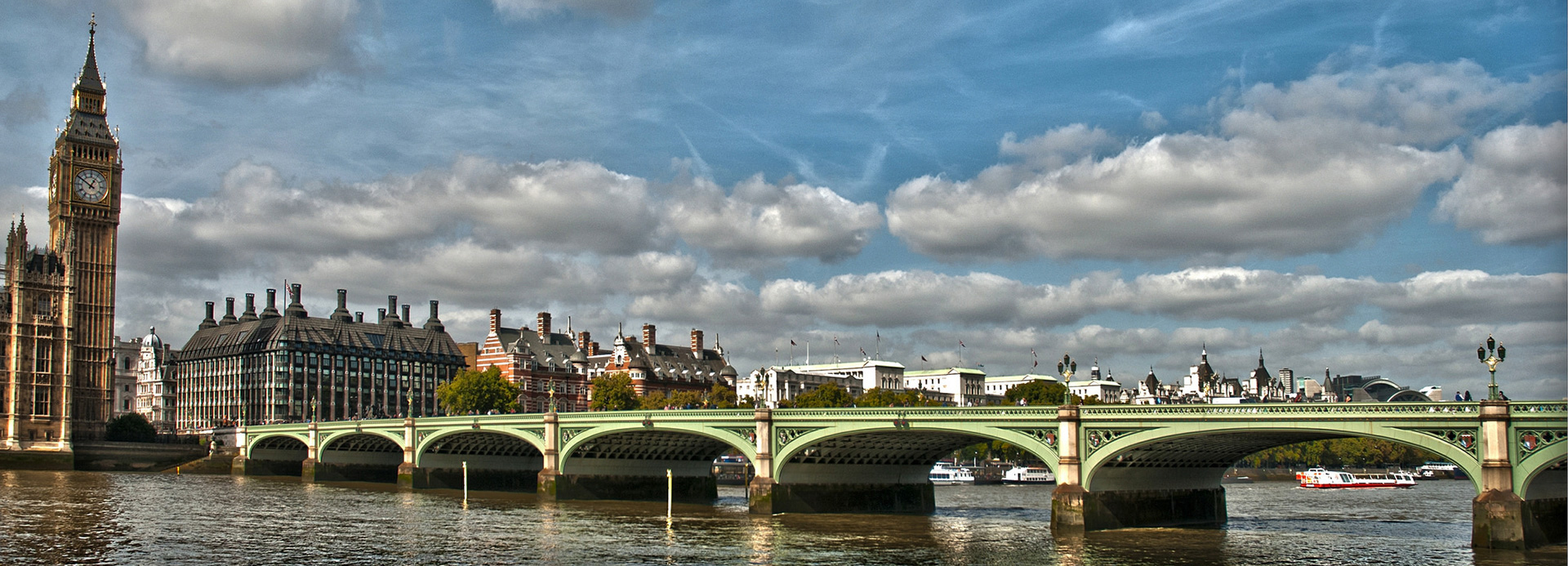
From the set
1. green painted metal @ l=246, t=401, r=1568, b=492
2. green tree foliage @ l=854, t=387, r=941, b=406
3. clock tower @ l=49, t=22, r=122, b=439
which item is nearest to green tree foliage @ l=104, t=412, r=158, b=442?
clock tower @ l=49, t=22, r=122, b=439

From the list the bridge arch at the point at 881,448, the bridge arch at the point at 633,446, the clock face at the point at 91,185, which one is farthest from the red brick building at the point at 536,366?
the bridge arch at the point at 881,448

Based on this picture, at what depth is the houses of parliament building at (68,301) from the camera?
5709 inches

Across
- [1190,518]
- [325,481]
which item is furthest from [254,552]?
[325,481]

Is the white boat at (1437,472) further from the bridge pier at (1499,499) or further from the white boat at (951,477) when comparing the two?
the bridge pier at (1499,499)

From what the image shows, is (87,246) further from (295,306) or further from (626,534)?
(626,534)

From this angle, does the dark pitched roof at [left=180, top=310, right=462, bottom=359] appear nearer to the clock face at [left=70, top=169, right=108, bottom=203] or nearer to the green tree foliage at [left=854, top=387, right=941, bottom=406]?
the clock face at [left=70, top=169, right=108, bottom=203]

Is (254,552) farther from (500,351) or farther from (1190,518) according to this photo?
(500,351)

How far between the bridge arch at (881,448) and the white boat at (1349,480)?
62.6 m

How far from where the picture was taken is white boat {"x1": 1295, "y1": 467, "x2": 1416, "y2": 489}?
133m

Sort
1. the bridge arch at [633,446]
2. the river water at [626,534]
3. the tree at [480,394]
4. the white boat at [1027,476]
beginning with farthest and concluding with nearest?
1. the tree at [480,394]
2. the white boat at [1027,476]
3. the bridge arch at [633,446]
4. the river water at [626,534]

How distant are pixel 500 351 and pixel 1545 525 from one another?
15230 cm

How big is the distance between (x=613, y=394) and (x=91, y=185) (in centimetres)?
6445

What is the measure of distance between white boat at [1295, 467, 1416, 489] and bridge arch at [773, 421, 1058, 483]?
205 feet

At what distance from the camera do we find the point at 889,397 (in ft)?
509
